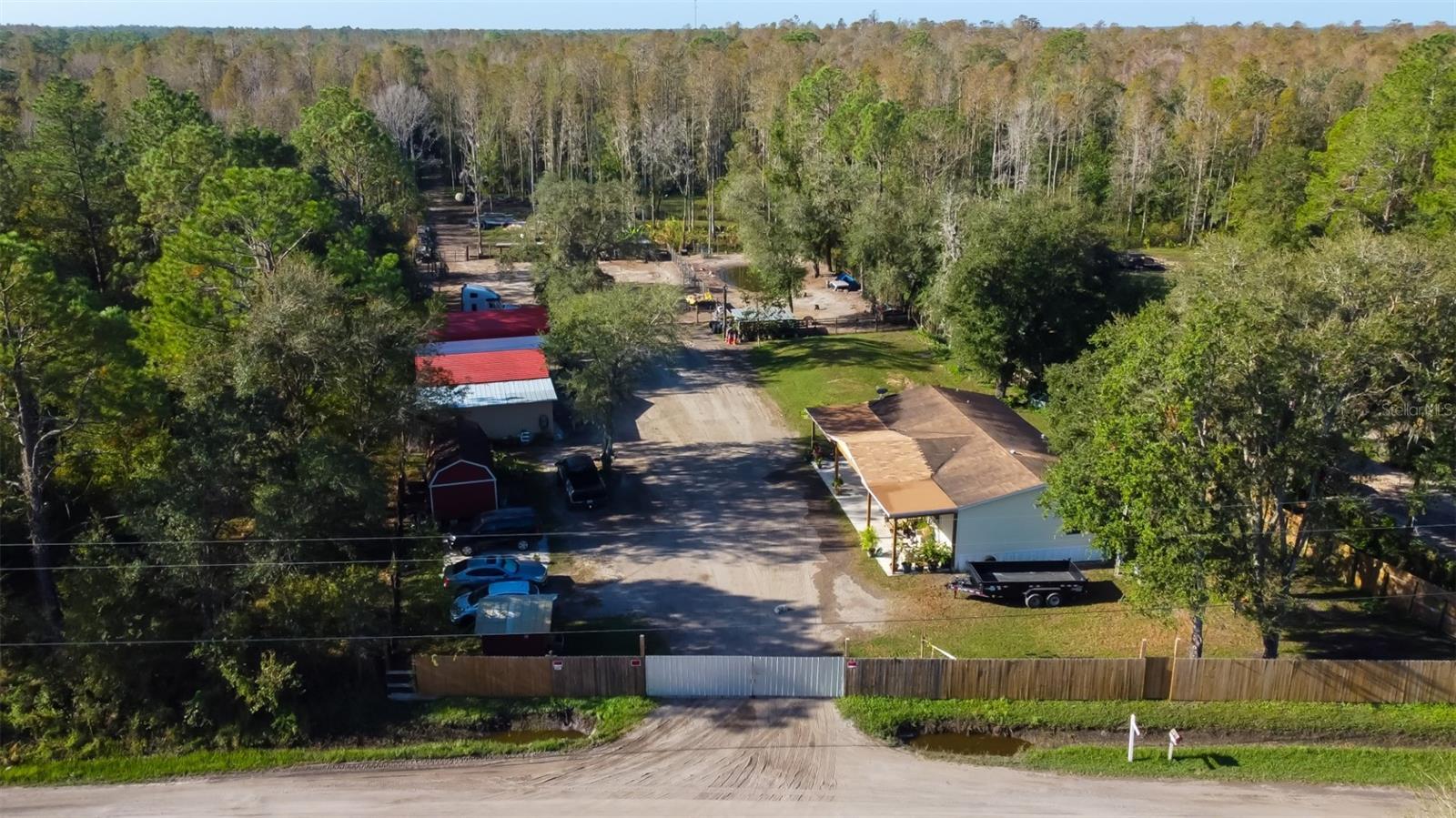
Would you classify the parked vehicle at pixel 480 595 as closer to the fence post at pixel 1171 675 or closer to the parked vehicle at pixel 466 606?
the parked vehicle at pixel 466 606

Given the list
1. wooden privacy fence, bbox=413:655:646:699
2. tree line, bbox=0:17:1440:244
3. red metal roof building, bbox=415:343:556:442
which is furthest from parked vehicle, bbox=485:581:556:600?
tree line, bbox=0:17:1440:244

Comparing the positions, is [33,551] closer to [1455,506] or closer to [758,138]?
[1455,506]

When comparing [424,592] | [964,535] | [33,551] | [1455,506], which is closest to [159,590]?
[33,551]

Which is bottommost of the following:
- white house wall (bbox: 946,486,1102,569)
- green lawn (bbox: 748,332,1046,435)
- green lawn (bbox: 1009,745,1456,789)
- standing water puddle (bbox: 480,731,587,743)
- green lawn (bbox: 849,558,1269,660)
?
standing water puddle (bbox: 480,731,587,743)

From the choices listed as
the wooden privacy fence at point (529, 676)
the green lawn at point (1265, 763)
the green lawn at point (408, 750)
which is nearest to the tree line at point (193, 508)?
the green lawn at point (408, 750)

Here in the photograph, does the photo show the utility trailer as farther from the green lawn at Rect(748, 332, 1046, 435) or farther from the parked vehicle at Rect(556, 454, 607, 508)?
the green lawn at Rect(748, 332, 1046, 435)

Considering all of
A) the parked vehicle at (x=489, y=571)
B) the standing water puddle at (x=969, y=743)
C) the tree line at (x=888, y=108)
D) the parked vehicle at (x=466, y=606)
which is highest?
the tree line at (x=888, y=108)

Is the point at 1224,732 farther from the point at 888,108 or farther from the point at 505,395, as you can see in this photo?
the point at 888,108
